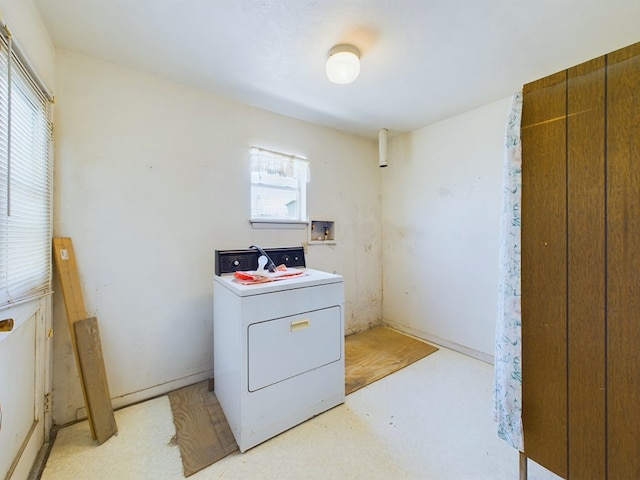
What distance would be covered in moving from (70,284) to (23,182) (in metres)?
0.66

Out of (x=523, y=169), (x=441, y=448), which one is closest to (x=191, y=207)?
(x=523, y=169)

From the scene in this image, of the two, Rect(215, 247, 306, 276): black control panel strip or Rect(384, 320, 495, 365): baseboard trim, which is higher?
Rect(215, 247, 306, 276): black control panel strip

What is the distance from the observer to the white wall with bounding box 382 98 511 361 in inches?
95.0

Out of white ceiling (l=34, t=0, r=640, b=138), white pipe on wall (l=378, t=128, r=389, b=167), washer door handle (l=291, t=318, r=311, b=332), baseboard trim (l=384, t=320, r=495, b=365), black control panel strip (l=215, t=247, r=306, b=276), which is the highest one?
white ceiling (l=34, t=0, r=640, b=138)

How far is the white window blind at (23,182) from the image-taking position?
107cm

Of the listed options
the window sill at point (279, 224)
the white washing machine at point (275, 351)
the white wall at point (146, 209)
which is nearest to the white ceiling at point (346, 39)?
→ the white wall at point (146, 209)

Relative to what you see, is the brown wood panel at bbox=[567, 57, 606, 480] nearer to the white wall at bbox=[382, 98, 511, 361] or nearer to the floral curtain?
the floral curtain

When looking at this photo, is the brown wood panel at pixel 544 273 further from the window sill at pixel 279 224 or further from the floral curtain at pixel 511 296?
the window sill at pixel 279 224

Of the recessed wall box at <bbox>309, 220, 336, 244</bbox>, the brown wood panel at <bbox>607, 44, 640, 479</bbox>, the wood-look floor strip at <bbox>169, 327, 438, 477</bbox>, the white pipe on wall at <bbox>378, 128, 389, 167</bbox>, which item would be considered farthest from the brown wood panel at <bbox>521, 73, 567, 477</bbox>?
the recessed wall box at <bbox>309, 220, 336, 244</bbox>

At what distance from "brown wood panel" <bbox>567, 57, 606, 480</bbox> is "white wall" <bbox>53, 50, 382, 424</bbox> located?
2.11 meters

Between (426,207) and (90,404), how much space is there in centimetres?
322

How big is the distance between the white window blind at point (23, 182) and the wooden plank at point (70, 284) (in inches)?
1.9

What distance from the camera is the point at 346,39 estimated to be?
1.56 meters

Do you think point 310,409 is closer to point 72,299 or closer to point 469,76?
point 72,299
